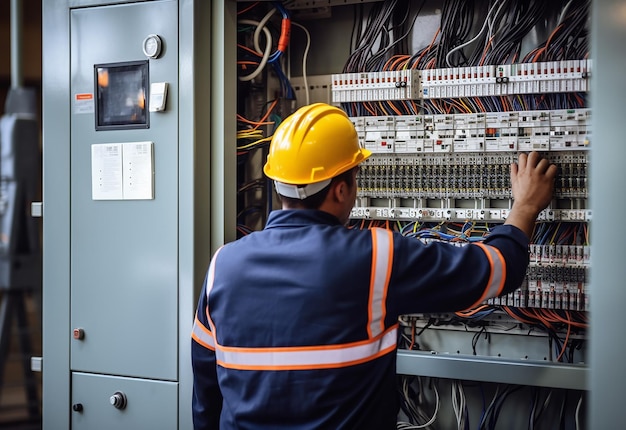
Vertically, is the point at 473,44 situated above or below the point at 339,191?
above

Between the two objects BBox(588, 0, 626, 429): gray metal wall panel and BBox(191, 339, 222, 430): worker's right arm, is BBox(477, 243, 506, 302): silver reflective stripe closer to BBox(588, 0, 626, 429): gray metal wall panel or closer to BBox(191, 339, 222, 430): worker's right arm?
BBox(588, 0, 626, 429): gray metal wall panel

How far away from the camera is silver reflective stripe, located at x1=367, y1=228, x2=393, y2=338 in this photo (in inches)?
53.9

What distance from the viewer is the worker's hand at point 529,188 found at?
1707 mm

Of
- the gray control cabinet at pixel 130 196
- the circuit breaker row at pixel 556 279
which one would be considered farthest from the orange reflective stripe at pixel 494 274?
the gray control cabinet at pixel 130 196

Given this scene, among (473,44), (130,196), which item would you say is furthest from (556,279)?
(130,196)

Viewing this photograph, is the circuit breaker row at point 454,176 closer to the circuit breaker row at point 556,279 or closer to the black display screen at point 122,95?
the circuit breaker row at point 556,279

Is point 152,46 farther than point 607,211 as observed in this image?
Yes

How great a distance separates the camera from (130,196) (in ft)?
6.95

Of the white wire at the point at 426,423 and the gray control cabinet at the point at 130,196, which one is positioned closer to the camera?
the gray control cabinet at the point at 130,196

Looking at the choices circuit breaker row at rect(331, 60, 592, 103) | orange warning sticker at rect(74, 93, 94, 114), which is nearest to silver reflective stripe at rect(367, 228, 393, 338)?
circuit breaker row at rect(331, 60, 592, 103)

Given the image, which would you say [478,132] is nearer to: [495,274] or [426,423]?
[495,274]

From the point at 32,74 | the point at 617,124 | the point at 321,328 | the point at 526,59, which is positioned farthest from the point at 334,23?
the point at 32,74

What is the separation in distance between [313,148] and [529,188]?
71 cm

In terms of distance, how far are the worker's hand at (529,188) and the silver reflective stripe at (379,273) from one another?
0.47 m
